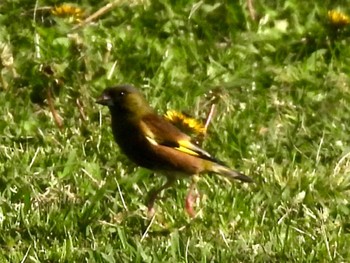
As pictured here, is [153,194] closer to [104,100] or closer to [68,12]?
[104,100]

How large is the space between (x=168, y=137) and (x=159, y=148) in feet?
0.22

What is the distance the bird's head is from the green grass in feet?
1.00

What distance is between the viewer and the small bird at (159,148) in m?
5.61

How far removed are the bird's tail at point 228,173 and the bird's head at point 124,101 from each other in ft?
1.39

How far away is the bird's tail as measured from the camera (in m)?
5.67

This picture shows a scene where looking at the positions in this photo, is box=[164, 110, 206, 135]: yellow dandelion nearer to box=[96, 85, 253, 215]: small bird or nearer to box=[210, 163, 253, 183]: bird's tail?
box=[96, 85, 253, 215]: small bird

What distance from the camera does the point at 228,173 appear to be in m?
5.68

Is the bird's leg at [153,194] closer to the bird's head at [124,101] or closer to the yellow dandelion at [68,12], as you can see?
the bird's head at [124,101]

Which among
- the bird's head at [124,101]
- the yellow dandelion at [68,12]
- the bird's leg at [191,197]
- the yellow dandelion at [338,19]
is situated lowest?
the bird's leg at [191,197]

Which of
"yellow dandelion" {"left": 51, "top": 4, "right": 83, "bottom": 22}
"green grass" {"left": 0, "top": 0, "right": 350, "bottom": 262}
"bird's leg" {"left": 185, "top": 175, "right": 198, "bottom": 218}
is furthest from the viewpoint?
"yellow dandelion" {"left": 51, "top": 4, "right": 83, "bottom": 22}

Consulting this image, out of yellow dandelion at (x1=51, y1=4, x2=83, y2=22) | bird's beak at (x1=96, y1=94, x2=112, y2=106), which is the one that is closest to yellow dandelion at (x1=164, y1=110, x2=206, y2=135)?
bird's beak at (x1=96, y1=94, x2=112, y2=106)

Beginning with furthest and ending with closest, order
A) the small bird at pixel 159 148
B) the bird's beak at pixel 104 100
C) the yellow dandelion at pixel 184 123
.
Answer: the yellow dandelion at pixel 184 123, the bird's beak at pixel 104 100, the small bird at pixel 159 148

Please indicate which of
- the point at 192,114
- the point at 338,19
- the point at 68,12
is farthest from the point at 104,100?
the point at 338,19

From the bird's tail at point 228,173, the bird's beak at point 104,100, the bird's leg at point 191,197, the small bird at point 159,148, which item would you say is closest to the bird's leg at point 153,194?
the small bird at point 159,148
